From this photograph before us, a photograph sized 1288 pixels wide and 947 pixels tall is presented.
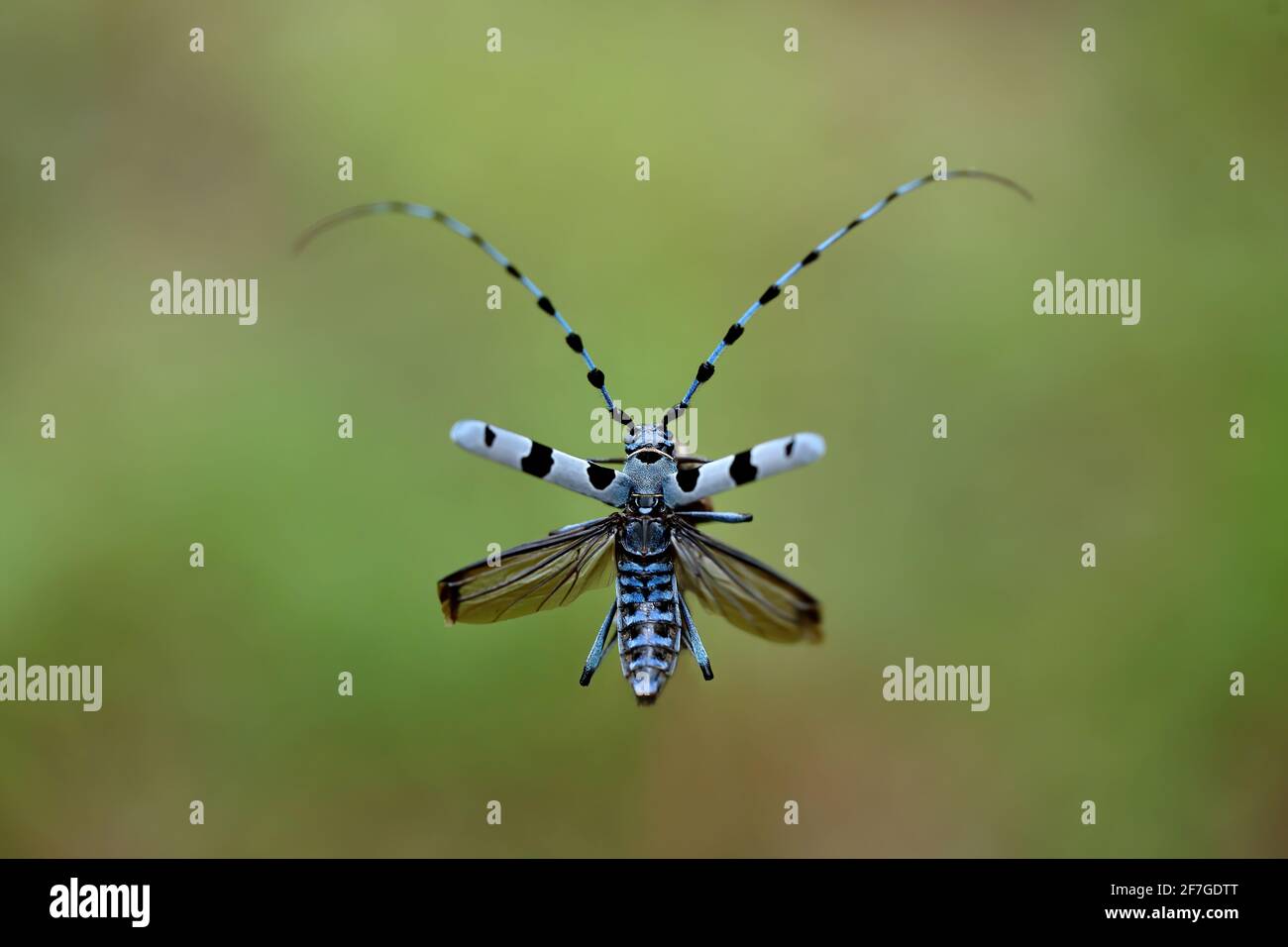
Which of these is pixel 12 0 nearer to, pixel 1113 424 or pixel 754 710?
pixel 754 710

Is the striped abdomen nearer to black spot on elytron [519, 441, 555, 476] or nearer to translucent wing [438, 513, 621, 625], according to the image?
translucent wing [438, 513, 621, 625]

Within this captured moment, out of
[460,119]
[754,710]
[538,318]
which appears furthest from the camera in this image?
[460,119]

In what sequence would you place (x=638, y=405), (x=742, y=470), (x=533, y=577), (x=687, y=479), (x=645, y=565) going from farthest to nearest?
1. (x=638, y=405)
2. (x=533, y=577)
3. (x=645, y=565)
4. (x=687, y=479)
5. (x=742, y=470)

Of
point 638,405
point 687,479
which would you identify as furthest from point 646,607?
point 638,405

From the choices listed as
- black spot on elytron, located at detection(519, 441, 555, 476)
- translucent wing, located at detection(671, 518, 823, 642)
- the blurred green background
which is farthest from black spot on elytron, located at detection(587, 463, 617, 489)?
the blurred green background

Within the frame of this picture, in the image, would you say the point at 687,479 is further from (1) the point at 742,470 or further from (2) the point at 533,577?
(2) the point at 533,577

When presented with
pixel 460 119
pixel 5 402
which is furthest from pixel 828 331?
pixel 5 402
